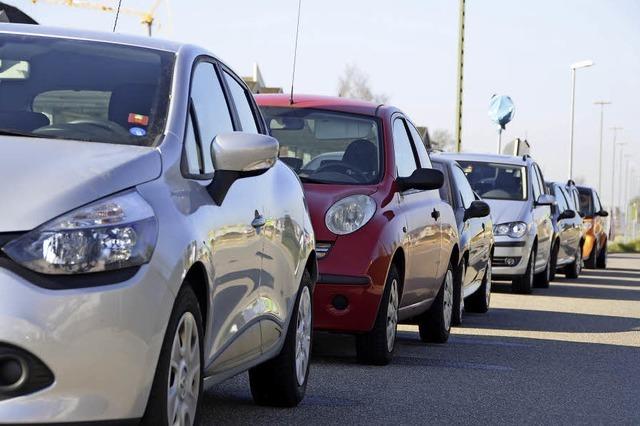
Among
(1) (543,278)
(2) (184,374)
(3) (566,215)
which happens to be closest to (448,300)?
(2) (184,374)

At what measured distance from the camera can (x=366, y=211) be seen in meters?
9.82

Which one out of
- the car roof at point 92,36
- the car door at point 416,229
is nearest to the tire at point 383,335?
the car door at point 416,229

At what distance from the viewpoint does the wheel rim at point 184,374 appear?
5258 mm

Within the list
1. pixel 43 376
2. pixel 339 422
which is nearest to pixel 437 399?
pixel 339 422

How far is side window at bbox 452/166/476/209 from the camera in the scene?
14.8 metres

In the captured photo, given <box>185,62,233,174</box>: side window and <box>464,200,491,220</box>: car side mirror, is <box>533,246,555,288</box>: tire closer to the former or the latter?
<box>464,200,491,220</box>: car side mirror

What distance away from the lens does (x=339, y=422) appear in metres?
7.30

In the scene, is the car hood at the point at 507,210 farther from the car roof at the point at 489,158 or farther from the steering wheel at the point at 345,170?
the steering wheel at the point at 345,170

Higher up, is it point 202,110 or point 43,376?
point 202,110

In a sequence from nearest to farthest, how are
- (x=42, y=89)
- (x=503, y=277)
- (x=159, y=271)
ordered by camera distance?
(x=159, y=271) < (x=42, y=89) < (x=503, y=277)

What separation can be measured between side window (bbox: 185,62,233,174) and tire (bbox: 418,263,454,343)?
5.32 metres

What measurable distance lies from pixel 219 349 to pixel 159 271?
4.02 feet

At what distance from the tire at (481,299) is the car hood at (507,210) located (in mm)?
3640

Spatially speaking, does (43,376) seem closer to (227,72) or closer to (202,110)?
(202,110)
